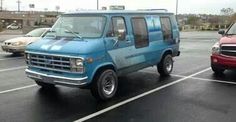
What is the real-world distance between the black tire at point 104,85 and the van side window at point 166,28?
116 inches

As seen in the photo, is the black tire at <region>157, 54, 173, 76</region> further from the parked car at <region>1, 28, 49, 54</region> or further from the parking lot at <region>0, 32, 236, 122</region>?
the parked car at <region>1, 28, 49, 54</region>

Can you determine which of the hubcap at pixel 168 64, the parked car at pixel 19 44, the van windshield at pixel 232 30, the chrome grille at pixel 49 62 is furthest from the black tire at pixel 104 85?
the parked car at pixel 19 44

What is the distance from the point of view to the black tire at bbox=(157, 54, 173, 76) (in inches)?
425

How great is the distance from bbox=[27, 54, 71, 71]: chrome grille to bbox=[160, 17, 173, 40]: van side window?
388cm

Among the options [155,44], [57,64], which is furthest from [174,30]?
[57,64]

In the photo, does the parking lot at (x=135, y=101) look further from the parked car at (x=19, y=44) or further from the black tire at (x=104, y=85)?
the parked car at (x=19, y=44)

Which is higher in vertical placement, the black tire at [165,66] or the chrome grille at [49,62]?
the chrome grille at [49,62]

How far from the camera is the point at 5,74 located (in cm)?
1148

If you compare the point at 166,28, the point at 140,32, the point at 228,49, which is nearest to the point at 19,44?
the point at 166,28

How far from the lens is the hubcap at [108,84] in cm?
798

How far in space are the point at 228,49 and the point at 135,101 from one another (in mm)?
4072

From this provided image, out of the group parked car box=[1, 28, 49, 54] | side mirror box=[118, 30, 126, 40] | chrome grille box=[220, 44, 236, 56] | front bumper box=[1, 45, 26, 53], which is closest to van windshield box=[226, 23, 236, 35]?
chrome grille box=[220, 44, 236, 56]

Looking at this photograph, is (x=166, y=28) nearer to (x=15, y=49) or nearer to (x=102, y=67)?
(x=102, y=67)

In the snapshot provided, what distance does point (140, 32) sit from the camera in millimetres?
9305
